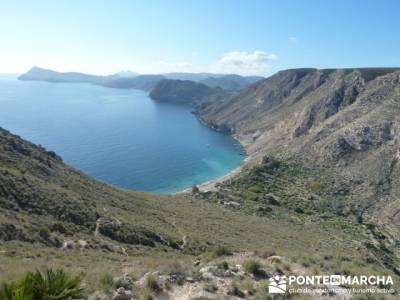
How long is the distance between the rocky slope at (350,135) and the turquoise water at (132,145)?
13.9 meters

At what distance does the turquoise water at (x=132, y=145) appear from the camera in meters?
92.5

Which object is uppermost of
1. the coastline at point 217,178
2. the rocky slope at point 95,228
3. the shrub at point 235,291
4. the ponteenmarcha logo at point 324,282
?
the shrub at point 235,291

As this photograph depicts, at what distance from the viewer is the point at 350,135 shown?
81875 mm

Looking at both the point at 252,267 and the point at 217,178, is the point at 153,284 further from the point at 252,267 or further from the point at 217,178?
the point at 217,178

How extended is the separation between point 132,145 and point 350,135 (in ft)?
227

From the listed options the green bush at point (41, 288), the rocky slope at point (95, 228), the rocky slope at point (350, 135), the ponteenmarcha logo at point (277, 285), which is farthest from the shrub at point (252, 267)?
the rocky slope at point (350, 135)

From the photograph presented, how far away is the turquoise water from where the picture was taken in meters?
92.5

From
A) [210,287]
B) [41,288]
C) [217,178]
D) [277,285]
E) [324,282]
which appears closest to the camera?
[41,288]

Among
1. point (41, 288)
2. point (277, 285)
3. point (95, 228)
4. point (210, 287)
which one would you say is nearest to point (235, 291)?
point (210, 287)

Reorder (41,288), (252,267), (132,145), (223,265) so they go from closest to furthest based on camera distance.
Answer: (41,288) < (252,267) < (223,265) < (132,145)

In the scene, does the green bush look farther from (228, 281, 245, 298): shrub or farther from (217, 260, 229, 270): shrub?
(217, 260, 229, 270): shrub

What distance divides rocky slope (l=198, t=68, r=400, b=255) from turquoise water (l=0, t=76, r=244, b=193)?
13.9 meters

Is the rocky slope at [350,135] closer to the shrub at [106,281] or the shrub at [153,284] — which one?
the shrub at [153,284]

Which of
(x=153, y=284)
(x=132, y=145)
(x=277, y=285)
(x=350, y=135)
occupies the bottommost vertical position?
(x=132, y=145)
